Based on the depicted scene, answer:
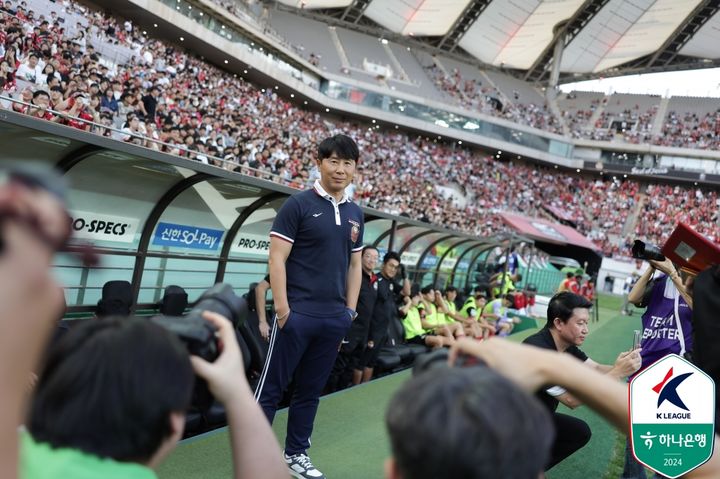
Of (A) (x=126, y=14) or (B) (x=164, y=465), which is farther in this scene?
(A) (x=126, y=14)

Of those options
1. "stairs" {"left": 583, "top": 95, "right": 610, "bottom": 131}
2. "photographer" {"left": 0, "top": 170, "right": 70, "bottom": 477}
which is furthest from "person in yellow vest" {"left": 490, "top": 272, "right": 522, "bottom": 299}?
"stairs" {"left": 583, "top": 95, "right": 610, "bottom": 131}

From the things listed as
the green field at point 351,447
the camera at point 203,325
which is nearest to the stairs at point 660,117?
the green field at point 351,447

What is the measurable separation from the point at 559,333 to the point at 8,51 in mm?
8406

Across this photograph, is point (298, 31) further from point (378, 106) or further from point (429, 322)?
point (429, 322)

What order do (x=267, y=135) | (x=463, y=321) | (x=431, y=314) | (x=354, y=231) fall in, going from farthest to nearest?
(x=267, y=135) < (x=463, y=321) < (x=431, y=314) < (x=354, y=231)

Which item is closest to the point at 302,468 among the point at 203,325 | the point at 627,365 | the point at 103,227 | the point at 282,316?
the point at 282,316

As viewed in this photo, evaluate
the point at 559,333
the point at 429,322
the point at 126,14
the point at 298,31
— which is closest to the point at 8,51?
the point at 429,322

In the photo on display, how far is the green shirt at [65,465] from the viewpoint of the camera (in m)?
0.91

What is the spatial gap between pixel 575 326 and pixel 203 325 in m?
2.74

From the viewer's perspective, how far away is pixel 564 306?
3.38 meters

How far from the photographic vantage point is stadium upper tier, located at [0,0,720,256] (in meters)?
8.57

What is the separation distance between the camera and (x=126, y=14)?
2372cm

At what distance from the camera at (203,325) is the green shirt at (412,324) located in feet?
23.6

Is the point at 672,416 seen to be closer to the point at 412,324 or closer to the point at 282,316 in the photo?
the point at 282,316
